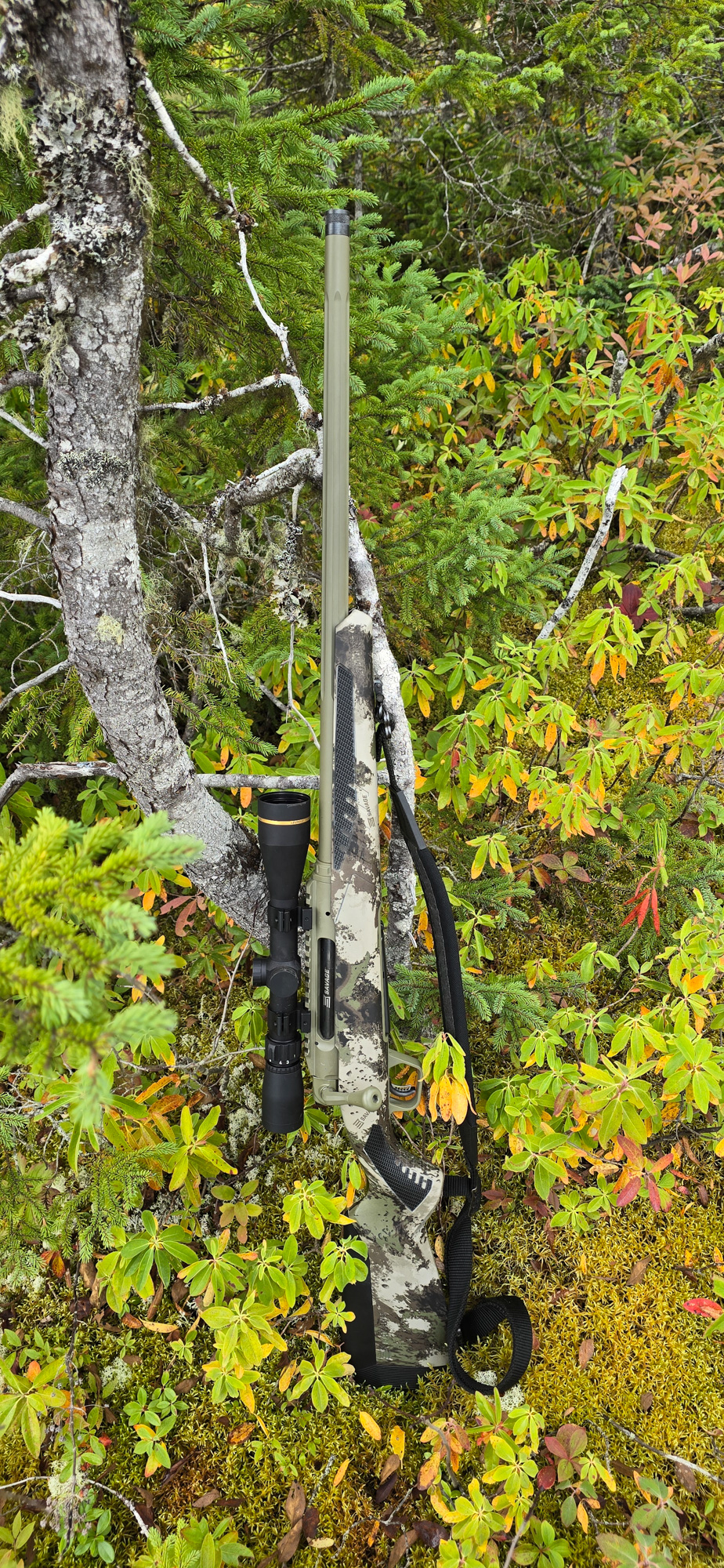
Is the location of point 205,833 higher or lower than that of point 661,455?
lower

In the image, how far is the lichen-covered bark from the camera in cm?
146

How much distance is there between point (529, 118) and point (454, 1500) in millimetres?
6349

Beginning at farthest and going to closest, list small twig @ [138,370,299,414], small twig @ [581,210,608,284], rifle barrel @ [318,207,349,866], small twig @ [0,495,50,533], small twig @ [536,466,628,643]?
small twig @ [581,210,608,284] → small twig @ [536,466,628,643] → small twig @ [138,370,299,414] → small twig @ [0,495,50,533] → rifle barrel @ [318,207,349,866]

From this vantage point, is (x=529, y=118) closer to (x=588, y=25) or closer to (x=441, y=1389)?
(x=588, y=25)

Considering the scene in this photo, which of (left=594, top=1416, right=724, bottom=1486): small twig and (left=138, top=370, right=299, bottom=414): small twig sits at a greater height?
(left=138, top=370, right=299, bottom=414): small twig

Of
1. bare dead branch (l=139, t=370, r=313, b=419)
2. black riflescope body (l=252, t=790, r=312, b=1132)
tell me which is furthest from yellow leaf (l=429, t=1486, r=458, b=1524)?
bare dead branch (l=139, t=370, r=313, b=419)

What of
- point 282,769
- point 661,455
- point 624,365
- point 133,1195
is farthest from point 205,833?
point 661,455

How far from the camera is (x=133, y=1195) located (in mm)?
2137

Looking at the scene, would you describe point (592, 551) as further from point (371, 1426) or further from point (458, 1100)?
point (371, 1426)

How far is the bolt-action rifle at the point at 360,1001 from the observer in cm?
203

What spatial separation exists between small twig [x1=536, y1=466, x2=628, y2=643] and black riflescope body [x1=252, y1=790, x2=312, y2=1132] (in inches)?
65.7

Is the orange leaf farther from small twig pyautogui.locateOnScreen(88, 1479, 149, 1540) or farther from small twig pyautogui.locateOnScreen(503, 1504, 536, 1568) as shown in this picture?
small twig pyautogui.locateOnScreen(88, 1479, 149, 1540)

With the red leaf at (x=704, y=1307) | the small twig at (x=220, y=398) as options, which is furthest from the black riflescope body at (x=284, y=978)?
the red leaf at (x=704, y=1307)

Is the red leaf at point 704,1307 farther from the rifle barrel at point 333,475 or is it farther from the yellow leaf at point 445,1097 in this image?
the rifle barrel at point 333,475
